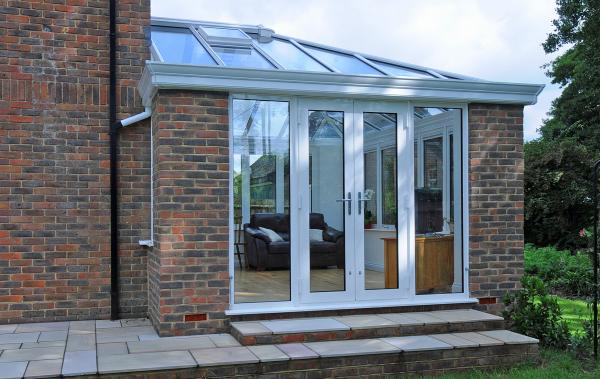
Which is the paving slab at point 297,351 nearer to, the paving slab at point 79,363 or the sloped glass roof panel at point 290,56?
the paving slab at point 79,363

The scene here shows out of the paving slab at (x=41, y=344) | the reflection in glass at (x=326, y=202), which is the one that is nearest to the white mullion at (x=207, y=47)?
the reflection in glass at (x=326, y=202)

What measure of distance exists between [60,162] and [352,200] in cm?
318

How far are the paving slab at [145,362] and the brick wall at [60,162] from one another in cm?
190

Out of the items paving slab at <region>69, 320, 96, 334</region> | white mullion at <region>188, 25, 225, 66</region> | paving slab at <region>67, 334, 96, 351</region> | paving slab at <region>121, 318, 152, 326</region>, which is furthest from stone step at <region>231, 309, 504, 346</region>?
white mullion at <region>188, 25, 225, 66</region>

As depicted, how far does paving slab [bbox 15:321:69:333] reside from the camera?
6.24m

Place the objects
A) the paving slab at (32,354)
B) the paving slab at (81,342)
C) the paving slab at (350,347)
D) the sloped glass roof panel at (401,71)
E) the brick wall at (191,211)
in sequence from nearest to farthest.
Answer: the paving slab at (32,354)
the paving slab at (350,347)
the paving slab at (81,342)
the brick wall at (191,211)
the sloped glass roof panel at (401,71)

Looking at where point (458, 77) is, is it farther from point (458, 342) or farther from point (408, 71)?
point (458, 342)

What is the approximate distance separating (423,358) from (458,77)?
11.1 feet

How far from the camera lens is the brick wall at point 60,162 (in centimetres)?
655

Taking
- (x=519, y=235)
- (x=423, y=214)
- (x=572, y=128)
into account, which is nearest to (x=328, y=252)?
(x=423, y=214)

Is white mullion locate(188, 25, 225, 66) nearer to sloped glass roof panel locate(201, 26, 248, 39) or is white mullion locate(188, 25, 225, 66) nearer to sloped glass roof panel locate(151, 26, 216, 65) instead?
sloped glass roof panel locate(151, 26, 216, 65)

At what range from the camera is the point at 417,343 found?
18.5ft

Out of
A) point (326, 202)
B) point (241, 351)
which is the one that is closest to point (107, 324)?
point (241, 351)

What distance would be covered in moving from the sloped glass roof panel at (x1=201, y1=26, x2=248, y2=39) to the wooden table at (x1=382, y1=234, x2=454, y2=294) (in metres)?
3.18
